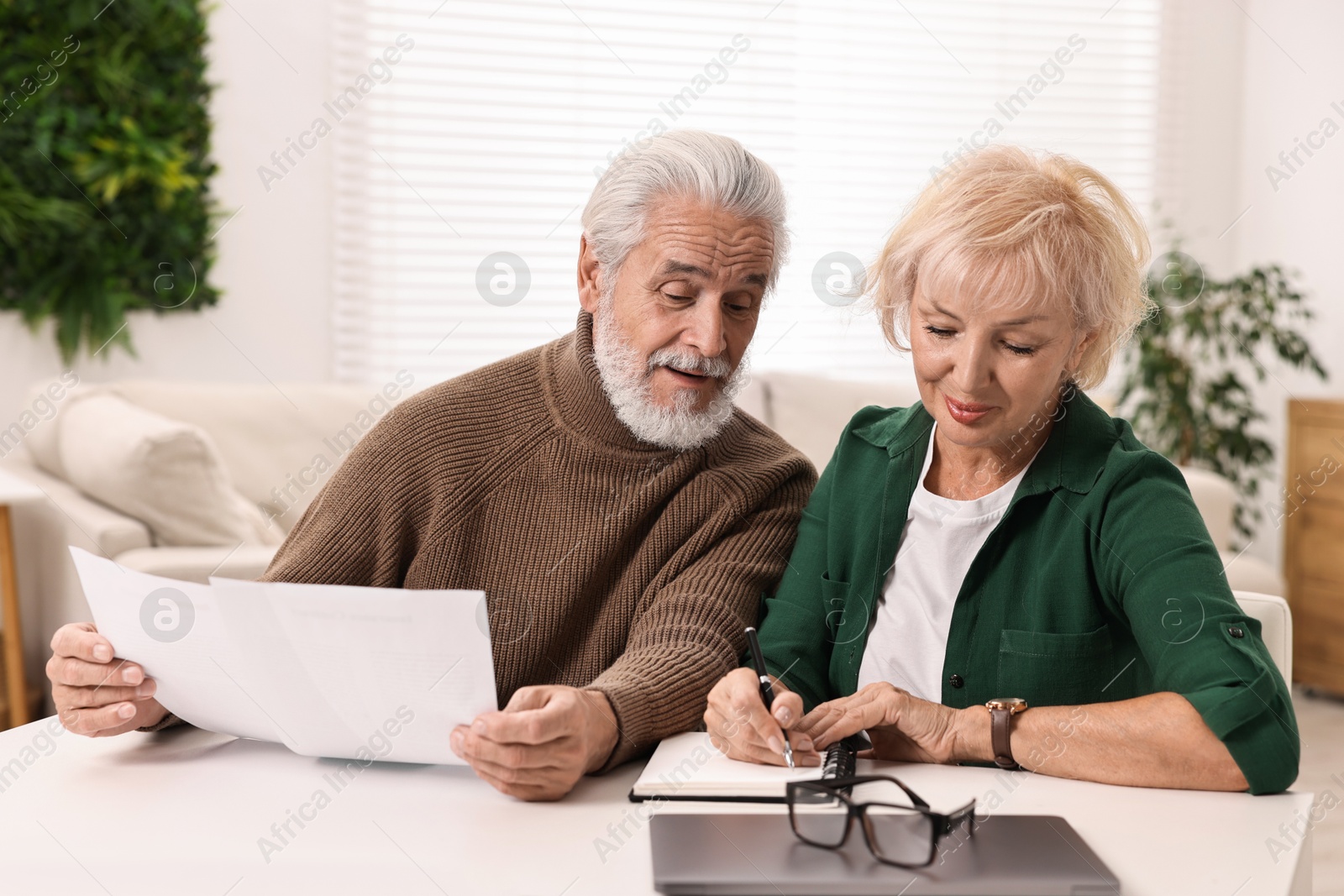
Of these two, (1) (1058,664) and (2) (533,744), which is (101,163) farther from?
(1) (1058,664)

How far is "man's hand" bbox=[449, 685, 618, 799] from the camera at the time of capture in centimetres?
96

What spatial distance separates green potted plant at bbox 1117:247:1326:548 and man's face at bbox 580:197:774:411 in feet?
9.66

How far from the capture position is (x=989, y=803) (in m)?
0.96

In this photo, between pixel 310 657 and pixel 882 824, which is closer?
pixel 882 824

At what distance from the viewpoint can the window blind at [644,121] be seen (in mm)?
3865

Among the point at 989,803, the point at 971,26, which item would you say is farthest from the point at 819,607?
the point at 971,26

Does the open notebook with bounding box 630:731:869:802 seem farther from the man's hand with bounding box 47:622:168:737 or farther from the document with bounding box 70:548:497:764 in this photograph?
the man's hand with bounding box 47:622:168:737

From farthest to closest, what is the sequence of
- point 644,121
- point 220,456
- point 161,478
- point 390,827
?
1. point 644,121
2. point 220,456
3. point 161,478
4. point 390,827

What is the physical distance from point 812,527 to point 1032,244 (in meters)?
0.42

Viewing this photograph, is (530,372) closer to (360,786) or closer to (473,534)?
(473,534)

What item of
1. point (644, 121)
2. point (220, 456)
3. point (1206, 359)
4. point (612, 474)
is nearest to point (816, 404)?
point (644, 121)

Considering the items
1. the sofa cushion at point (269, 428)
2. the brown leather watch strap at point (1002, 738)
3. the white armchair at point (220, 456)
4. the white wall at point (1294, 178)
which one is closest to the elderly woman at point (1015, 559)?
the brown leather watch strap at point (1002, 738)

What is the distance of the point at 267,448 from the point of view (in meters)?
Answer: 3.24

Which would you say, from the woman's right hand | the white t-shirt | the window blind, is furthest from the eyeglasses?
the window blind
